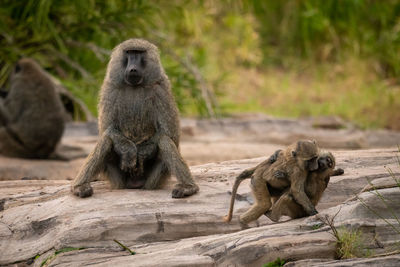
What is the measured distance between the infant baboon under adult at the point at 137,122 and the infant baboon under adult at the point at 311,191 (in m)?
1.04

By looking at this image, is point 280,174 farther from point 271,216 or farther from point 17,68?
point 17,68

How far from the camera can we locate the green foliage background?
11602 mm

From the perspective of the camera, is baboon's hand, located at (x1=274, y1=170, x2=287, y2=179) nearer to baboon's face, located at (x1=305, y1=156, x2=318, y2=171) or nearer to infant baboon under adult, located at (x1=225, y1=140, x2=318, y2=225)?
infant baboon under adult, located at (x1=225, y1=140, x2=318, y2=225)

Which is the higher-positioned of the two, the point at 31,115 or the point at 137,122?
the point at 137,122

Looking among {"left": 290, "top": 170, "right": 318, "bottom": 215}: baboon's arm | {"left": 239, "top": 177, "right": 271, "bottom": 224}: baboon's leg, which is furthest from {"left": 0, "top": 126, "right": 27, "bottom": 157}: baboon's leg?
{"left": 290, "top": 170, "right": 318, "bottom": 215}: baboon's arm

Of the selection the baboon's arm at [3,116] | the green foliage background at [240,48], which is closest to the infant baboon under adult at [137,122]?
the baboon's arm at [3,116]

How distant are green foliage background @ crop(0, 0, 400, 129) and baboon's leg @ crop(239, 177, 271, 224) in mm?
6348

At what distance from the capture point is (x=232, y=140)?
35.2 feet

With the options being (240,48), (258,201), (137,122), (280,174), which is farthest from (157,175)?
(240,48)

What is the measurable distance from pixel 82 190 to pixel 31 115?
182 inches

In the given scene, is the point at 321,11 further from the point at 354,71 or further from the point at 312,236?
the point at 312,236

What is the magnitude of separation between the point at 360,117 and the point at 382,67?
2.42 m

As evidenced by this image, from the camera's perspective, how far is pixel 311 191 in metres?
A: 4.66

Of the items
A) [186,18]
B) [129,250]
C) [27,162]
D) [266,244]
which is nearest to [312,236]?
[266,244]
